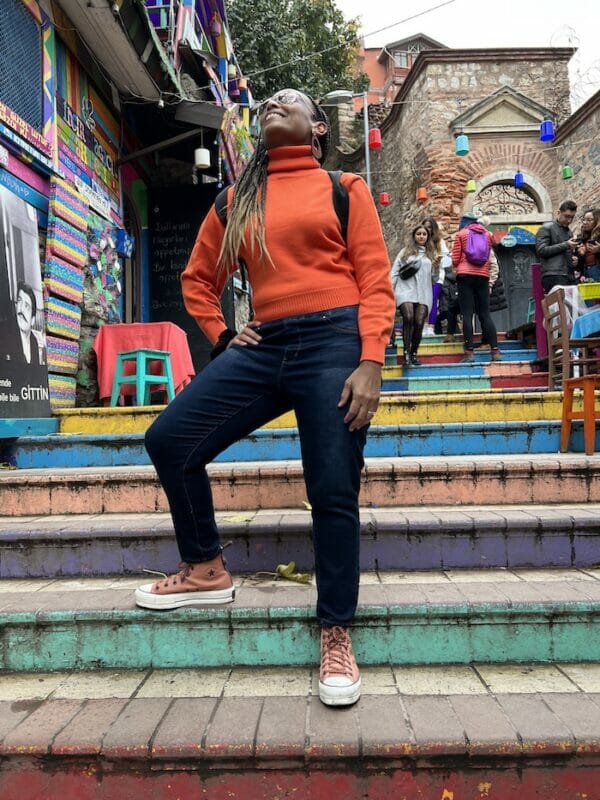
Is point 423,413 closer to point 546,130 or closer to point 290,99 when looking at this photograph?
point 290,99

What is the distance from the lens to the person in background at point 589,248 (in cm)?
657

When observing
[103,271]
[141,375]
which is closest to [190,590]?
[141,375]

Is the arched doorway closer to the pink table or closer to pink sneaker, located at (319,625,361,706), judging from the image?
the pink table

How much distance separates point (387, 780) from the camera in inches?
58.5

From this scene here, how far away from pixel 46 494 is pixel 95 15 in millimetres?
4435

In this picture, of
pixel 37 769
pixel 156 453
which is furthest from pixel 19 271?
pixel 37 769

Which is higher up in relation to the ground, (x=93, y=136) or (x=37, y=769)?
(x=93, y=136)

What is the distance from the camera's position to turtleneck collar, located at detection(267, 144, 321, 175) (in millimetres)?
1910

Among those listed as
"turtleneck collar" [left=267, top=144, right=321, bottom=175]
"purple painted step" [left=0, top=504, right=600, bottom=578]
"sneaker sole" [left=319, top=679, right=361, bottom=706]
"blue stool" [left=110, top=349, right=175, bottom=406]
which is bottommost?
"sneaker sole" [left=319, top=679, right=361, bottom=706]

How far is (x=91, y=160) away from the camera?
593cm

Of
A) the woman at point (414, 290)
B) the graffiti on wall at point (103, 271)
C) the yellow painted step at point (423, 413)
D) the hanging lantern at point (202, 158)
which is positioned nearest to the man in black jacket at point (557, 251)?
the woman at point (414, 290)

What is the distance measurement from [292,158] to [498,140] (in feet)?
50.6

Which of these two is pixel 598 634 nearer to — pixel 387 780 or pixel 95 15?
pixel 387 780

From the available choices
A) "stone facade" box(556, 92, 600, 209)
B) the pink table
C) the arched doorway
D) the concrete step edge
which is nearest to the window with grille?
the pink table
